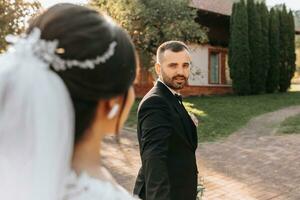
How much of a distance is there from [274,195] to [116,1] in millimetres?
10825

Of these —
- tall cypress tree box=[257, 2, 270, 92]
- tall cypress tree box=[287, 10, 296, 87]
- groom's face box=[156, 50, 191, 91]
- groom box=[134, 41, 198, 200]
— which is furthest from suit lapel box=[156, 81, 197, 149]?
tall cypress tree box=[287, 10, 296, 87]

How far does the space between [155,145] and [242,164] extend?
6558mm

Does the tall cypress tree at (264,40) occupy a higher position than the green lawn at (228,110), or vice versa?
the tall cypress tree at (264,40)

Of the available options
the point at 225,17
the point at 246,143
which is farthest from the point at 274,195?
the point at 225,17

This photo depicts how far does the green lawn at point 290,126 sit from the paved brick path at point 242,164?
378 mm

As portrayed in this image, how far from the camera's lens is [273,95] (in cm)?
2230

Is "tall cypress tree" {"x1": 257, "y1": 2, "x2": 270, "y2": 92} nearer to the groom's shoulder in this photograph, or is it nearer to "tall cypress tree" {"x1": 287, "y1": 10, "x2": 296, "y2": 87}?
"tall cypress tree" {"x1": 287, "y1": 10, "x2": 296, "y2": 87}

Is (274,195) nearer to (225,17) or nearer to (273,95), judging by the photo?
(273,95)

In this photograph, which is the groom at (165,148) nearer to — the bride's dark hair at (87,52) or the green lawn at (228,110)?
the bride's dark hair at (87,52)

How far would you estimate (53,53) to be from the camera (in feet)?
4.51

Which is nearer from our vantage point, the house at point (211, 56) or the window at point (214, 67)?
the house at point (211, 56)

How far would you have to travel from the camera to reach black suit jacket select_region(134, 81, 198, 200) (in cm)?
334

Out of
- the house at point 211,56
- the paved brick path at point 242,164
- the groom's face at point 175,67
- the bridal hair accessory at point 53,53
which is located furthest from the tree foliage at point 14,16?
the house at point 211,56

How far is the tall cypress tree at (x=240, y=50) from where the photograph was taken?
71.2 feet
